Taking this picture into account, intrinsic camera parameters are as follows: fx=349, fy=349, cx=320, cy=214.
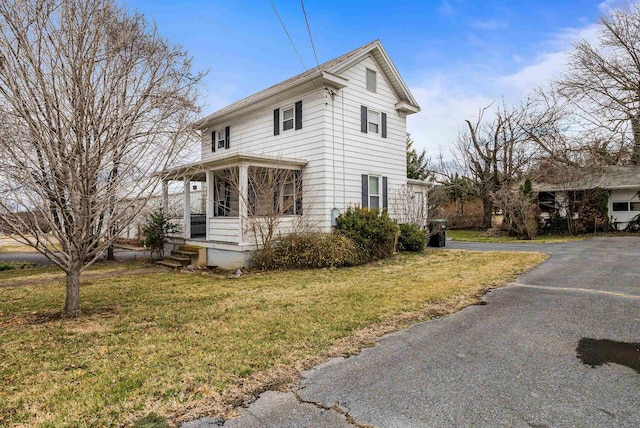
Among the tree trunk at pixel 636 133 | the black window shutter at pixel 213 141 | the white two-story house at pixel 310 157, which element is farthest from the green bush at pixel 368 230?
the tree trunk at pixel 636 133

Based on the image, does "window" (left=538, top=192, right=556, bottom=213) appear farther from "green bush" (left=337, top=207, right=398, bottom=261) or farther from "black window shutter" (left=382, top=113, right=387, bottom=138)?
"green bush" (left=337, top=207, right=398, bottom=261)

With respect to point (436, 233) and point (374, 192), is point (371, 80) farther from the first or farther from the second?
point (436, 233)

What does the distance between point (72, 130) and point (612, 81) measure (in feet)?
74.2

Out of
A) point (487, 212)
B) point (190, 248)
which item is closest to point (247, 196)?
point (190, 248)

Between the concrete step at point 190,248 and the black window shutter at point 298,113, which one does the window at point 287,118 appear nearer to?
the black window shutter at point 298,113

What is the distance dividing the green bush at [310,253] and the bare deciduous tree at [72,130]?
15.3 ft

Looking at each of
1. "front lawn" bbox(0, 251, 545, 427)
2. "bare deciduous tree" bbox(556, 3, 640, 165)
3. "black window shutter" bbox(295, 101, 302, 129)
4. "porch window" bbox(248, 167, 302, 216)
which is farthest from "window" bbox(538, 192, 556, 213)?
"porch window" bbox(248, 167, 302, 216)

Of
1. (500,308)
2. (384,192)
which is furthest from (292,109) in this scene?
(500,308)

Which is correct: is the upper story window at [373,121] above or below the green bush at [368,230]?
above

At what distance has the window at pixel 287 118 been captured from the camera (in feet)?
41.1

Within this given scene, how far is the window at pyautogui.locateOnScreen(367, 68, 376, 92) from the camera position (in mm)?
13031

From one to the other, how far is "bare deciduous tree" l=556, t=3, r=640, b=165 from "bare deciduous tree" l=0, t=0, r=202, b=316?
19907 mm

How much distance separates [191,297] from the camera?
270 inches

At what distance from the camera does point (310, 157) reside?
11.7 metres
